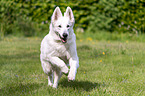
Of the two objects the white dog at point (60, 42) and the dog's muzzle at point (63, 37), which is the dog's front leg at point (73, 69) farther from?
the dog's muzzle at point (63, 37)

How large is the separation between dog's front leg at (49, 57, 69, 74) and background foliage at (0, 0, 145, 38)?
8.18 meters

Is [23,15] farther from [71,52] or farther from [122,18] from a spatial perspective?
[71,52]

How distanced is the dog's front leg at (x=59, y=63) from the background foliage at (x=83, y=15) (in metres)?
8.18

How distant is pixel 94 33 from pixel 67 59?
8307 millimetres

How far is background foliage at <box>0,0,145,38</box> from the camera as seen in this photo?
11.4 metres

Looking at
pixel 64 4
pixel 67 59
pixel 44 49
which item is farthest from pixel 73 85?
pixel 64 4

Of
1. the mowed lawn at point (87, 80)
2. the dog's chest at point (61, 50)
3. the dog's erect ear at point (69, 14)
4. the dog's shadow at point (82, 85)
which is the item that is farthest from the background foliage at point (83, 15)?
the dog's chest at point (61, 50)

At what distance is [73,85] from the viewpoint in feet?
12.7

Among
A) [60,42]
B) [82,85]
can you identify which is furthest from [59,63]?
[82,85]

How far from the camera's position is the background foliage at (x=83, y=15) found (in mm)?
11398

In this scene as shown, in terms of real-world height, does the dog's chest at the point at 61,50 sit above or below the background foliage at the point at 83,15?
above

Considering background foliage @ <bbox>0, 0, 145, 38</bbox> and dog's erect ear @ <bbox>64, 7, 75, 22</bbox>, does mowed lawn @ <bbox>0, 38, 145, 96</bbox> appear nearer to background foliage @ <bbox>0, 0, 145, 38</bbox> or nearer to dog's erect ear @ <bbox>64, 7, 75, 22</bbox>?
dog's erect ear @ <bbox>64, 7, 75, 22</bbox>

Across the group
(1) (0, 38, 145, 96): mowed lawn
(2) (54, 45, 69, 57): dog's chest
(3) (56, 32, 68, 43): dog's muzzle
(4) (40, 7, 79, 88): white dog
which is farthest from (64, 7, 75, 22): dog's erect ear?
(1) (0, 38, 145, 96): mowed lawn

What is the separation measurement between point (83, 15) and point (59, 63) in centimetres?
891
